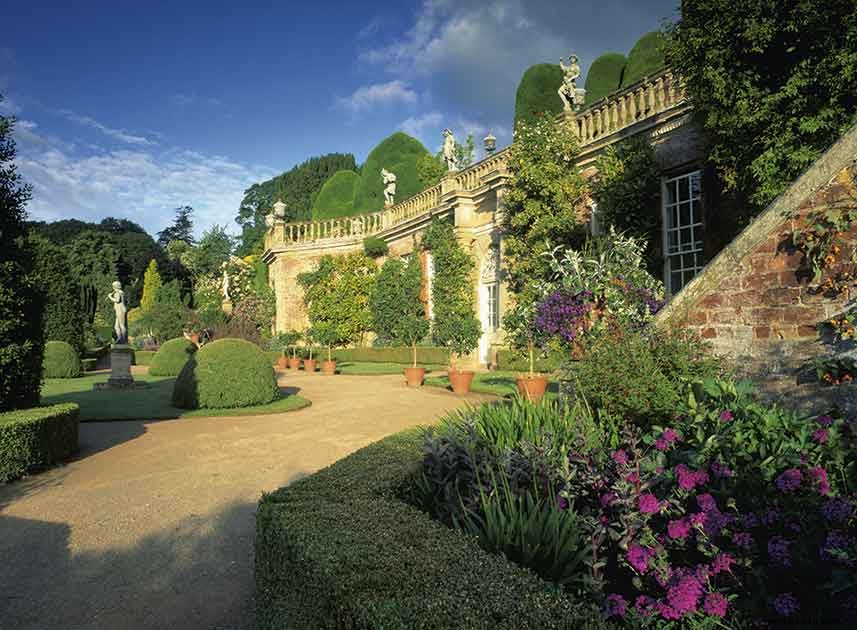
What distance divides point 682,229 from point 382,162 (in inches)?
864

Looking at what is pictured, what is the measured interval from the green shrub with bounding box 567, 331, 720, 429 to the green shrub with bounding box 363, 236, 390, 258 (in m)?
19.2

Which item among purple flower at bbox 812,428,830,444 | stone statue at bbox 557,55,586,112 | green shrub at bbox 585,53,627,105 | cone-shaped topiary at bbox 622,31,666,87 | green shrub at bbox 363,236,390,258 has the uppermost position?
green shrub at bbox 585,53,627,105

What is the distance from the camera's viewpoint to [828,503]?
2.03m

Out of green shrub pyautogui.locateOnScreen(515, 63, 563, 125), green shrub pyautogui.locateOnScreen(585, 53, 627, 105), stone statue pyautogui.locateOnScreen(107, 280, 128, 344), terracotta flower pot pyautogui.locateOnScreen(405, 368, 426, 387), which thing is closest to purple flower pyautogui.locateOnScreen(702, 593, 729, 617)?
terracotta flower pot pyautogui.locateOnScreen(405, 368, 426, 387)

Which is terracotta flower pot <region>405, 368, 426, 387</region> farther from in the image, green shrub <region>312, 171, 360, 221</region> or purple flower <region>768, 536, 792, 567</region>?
green shrub <region>312, 171, 360, 221</region>

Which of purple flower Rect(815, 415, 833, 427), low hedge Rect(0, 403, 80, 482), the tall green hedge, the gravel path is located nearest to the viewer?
purple flower Rect(815, 415, 833, 427)

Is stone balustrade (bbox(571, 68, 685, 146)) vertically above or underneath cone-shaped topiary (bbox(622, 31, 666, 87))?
underneath

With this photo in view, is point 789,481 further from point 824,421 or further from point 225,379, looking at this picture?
point 225,379

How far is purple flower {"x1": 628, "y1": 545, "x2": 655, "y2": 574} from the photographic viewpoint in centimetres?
210

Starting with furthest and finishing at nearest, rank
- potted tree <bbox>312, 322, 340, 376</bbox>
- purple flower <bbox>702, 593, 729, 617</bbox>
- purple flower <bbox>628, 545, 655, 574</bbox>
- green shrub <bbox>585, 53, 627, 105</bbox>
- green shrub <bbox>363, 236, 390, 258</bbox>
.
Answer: green shrub <bbox>363, 236, 390, 258</bbox>, potted tree <bbox>312, 322, 340, 376</bbox>, green shrub <bbox>585, 53, 627, 105</bbox>, purple flower <bbox>628, 545, 655, 574</bbox>, purple flower <bbox>702, 593, 729, 617</bbox>

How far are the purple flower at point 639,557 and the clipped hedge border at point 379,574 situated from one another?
49cm

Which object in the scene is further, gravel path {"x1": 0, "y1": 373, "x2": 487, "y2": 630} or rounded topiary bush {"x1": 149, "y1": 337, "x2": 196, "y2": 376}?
rounded topiary bush {"x1": 149, "y1": 337, "x2": 196, "y2": 376}

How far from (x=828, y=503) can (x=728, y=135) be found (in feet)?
24.7

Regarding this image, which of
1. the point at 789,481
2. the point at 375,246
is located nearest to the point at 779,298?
the point at 789,481
